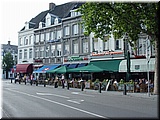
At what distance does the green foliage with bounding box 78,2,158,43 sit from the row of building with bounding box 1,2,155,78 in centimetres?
467

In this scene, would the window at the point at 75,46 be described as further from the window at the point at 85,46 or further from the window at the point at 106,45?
the window at the point at 106,45

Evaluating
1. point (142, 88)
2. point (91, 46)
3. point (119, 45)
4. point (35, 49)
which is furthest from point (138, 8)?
point (35, 49)

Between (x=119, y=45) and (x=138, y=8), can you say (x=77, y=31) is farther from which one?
(x=138, y=8)

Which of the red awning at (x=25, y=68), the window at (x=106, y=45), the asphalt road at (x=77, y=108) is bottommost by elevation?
the asphalt road at (x=77, y=108)

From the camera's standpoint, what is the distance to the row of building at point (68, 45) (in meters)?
28.1

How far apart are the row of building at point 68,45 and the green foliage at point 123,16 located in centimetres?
467

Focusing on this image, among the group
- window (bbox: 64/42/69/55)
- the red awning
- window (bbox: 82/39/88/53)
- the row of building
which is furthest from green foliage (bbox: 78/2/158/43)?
the red awning

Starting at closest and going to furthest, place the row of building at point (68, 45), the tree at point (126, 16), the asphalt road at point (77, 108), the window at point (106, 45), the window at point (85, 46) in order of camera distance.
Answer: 1. the asphalt road at point (77, 108)
2. the tree at point (126, 16)
3. the row of building at point (68, 45)
4. the window at point (106, 45)
5. the window at point (85, 46)

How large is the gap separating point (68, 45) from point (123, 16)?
19333 millimetres

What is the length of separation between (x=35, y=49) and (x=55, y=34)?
244 inches

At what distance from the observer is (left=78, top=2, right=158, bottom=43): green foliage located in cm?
1836

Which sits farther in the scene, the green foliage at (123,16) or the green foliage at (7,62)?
the green foliage at (7,62)

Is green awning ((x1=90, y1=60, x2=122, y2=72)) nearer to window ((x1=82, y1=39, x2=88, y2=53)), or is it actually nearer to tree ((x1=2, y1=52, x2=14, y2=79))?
window ((x1=82, y1=39, x2=88, y2=53))

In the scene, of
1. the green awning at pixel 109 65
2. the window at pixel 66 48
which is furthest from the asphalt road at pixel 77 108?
the window at pixel 66 48
